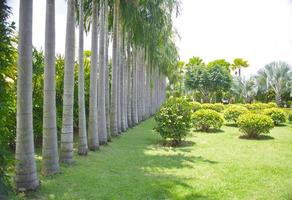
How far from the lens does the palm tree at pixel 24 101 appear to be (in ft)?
24.4

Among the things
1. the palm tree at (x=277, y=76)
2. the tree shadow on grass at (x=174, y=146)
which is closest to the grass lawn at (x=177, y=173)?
the tree shadow on grass at (x=174, y=146)

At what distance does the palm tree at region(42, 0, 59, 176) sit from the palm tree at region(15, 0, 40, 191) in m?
1.53

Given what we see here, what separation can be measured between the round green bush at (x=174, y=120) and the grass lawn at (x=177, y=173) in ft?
2.37

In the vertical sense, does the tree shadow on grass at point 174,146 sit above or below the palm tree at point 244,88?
below

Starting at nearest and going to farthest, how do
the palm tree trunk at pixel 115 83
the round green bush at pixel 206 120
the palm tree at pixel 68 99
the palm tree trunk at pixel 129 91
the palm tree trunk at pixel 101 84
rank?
the palm tree at pixel 68 99 < the palm tree trunk at pixel 101 84 < the palm tree trunk at pixel 115 83 < the round green bush at pixel 206 120 < the palm tree trunk at pixel 129 91

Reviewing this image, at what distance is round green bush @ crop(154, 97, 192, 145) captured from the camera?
16.0 metres

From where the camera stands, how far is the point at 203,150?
1464 centimetres

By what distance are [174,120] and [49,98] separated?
8.08 m

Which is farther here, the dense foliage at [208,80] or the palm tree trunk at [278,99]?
the dense foliage at [208,80]

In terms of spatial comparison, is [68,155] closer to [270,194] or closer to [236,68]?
[270,194]

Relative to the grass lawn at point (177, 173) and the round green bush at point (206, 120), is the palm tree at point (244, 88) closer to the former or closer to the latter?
the round green bush at point (206, 120)

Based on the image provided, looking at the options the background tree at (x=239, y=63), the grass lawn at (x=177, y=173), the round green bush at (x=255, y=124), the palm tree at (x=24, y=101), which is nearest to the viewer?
the palm tree at (x=24, y=101)

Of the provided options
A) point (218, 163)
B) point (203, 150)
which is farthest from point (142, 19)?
point (218, 163)

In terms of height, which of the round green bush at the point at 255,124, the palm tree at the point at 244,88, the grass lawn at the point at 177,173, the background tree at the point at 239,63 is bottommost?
the grass lawn at the point at 177,173
